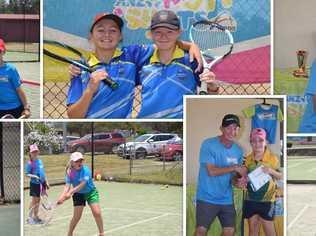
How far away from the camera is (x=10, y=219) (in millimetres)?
→ 7336

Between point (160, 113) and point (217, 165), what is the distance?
0.85 meters

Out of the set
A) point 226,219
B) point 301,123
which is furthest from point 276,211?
point 301,123

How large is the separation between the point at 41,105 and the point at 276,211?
2.83 metres

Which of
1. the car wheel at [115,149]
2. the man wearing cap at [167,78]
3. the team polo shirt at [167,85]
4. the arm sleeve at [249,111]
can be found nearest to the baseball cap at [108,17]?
the man wearing cap at [167,78]

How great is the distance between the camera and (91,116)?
23.2 feet

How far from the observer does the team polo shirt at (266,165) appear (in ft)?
23.2

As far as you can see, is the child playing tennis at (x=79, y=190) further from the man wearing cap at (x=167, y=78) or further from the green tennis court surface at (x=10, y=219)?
the man wearing cap at (x=167, y=78)

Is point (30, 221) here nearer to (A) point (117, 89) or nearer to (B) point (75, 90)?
(B) point (75, 90)

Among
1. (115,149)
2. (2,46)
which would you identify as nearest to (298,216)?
(115,149)

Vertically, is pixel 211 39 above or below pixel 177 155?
above

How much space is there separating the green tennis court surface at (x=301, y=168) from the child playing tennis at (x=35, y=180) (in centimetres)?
271

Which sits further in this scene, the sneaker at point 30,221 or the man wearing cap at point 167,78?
the sneaker at point 30,221

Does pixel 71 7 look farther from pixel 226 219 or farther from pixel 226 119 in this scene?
pixel 226 219

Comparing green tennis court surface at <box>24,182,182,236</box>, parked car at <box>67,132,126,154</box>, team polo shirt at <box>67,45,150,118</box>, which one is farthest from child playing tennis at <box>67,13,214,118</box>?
green tennis court surface at <box>24,182,182,236</box>
